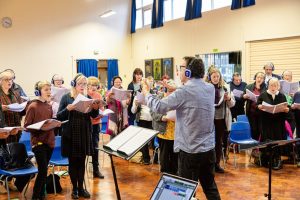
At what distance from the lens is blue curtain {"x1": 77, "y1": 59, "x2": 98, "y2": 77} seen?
14812 millimetres

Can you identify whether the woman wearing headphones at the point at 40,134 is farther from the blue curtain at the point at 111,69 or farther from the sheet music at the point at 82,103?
the blue curtain at the point at 111,69

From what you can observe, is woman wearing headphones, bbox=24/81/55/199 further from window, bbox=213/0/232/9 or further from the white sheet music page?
window, bbox=213/0/232/9

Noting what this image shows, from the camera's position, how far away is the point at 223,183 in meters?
5.82

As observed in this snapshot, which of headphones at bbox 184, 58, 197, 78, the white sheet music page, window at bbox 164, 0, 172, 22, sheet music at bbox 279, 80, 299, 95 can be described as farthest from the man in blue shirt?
window at bbox 164, 0, 172, 22

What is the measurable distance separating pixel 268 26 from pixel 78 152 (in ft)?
22.7

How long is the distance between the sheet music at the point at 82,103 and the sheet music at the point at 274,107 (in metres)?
2.99

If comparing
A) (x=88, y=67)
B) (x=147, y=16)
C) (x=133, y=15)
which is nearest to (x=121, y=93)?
(x=88, y=67)

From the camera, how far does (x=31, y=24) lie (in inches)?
544

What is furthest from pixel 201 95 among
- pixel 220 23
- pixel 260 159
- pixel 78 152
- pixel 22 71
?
pixel 22 71

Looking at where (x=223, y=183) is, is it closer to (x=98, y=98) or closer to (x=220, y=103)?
(x=220, y=103)

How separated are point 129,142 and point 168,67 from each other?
11070 mm

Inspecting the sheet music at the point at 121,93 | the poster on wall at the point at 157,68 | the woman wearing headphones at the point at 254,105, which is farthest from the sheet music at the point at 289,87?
the poster on wall at the point at 157,68

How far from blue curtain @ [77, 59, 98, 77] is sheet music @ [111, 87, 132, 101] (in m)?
8.43

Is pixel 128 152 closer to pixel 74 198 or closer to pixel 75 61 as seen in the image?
pixel 74 198
